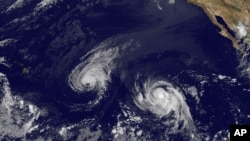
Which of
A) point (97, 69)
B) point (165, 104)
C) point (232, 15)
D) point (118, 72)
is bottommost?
point (165, 104)

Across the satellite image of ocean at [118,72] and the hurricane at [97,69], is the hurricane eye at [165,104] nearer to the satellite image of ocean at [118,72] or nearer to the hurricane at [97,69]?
the satellite image of ocean at [118,72]

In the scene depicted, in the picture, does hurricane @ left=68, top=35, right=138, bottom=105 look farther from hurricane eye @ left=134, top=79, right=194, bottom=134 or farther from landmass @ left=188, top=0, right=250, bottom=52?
landmass @ left=188, top=0, right=250, bottom=52

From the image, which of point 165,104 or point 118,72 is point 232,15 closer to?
point 165,104

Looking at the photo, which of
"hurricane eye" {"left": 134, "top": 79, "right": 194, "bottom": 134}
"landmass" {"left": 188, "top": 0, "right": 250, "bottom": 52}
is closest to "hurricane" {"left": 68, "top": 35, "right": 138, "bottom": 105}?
"hurricane eye" {"left": 134, "top": 79, "right": 194, "bottom": 134}

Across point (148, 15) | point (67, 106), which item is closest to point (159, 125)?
point (67, 106)

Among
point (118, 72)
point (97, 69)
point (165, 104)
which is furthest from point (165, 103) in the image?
point (97, 69)

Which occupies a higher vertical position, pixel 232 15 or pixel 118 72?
pixel 232 15
